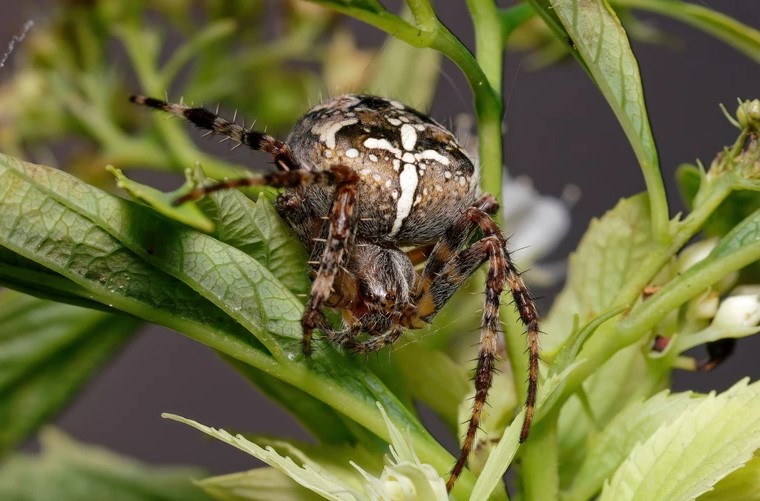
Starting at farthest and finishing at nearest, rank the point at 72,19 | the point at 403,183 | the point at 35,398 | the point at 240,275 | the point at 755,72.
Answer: the point at 755,72 → the point at 72,19 → the point at 35,398 → the point at 403,183 → the point at 240,275

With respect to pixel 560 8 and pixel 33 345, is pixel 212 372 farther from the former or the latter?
pixel 560 8

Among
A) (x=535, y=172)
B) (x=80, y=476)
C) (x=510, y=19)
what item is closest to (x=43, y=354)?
(x=80, y=476)

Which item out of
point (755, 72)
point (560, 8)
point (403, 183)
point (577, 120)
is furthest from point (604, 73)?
point (577, 120)

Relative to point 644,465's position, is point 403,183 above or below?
above

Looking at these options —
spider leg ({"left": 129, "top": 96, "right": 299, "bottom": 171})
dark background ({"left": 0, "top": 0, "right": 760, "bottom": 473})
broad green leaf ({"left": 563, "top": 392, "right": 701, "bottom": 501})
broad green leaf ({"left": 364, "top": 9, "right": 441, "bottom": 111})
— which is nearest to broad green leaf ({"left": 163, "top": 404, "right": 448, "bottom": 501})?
broad green leaf ({"left": 563, "top": 392, "right": 701, "bottom": 501})

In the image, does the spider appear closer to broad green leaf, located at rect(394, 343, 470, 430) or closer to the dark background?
broad green leaf, located at rect(394, 343, 470, 430)

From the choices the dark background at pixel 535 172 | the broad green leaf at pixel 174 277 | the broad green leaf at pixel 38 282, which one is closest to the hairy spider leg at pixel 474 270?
the broad green leaf at pixel 174 277
